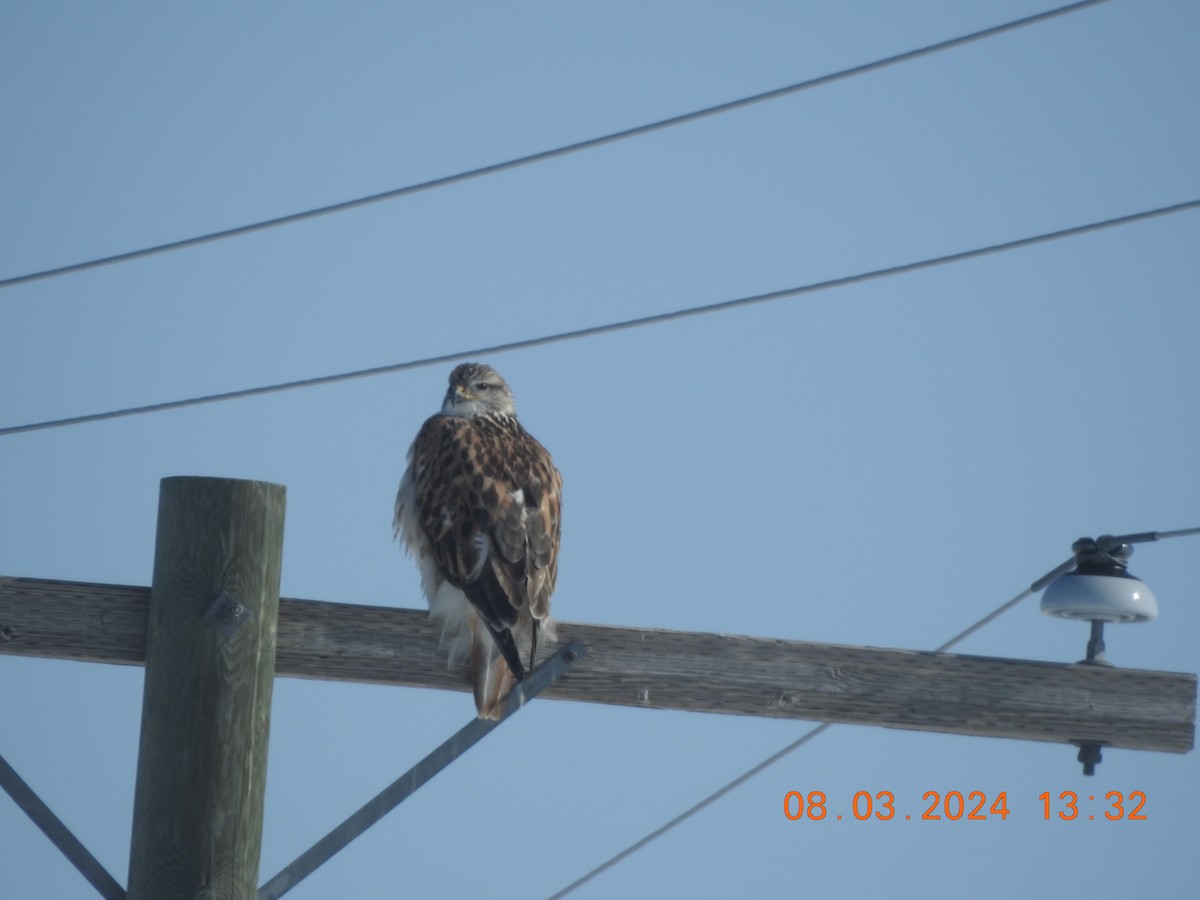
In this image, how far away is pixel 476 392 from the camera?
7.68 metres

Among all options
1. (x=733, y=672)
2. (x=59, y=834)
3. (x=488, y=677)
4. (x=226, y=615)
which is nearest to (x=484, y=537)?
(x=488, y=677)

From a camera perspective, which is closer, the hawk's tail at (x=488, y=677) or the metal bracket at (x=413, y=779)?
the metal bracket at (x=413, y=779)

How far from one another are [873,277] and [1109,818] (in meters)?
3.17

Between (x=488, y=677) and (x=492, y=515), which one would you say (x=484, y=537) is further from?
(x=488, y=677)

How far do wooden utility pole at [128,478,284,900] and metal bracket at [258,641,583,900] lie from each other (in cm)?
13

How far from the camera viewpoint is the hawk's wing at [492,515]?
17.3 feet

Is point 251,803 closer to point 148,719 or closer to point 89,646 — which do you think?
point 148,719

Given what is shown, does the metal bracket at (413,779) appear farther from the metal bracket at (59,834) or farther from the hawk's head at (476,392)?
the hawk's head at (476,392)

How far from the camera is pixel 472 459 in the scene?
19.7 ft

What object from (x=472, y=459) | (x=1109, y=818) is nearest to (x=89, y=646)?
(x=472, y=459)

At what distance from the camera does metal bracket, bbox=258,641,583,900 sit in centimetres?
462

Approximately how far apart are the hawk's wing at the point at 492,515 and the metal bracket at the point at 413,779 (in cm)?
9

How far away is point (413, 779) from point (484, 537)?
37.5 inches

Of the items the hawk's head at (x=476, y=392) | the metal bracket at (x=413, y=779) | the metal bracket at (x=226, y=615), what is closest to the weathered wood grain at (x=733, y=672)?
the metal bracket at (x=413, y=779)
